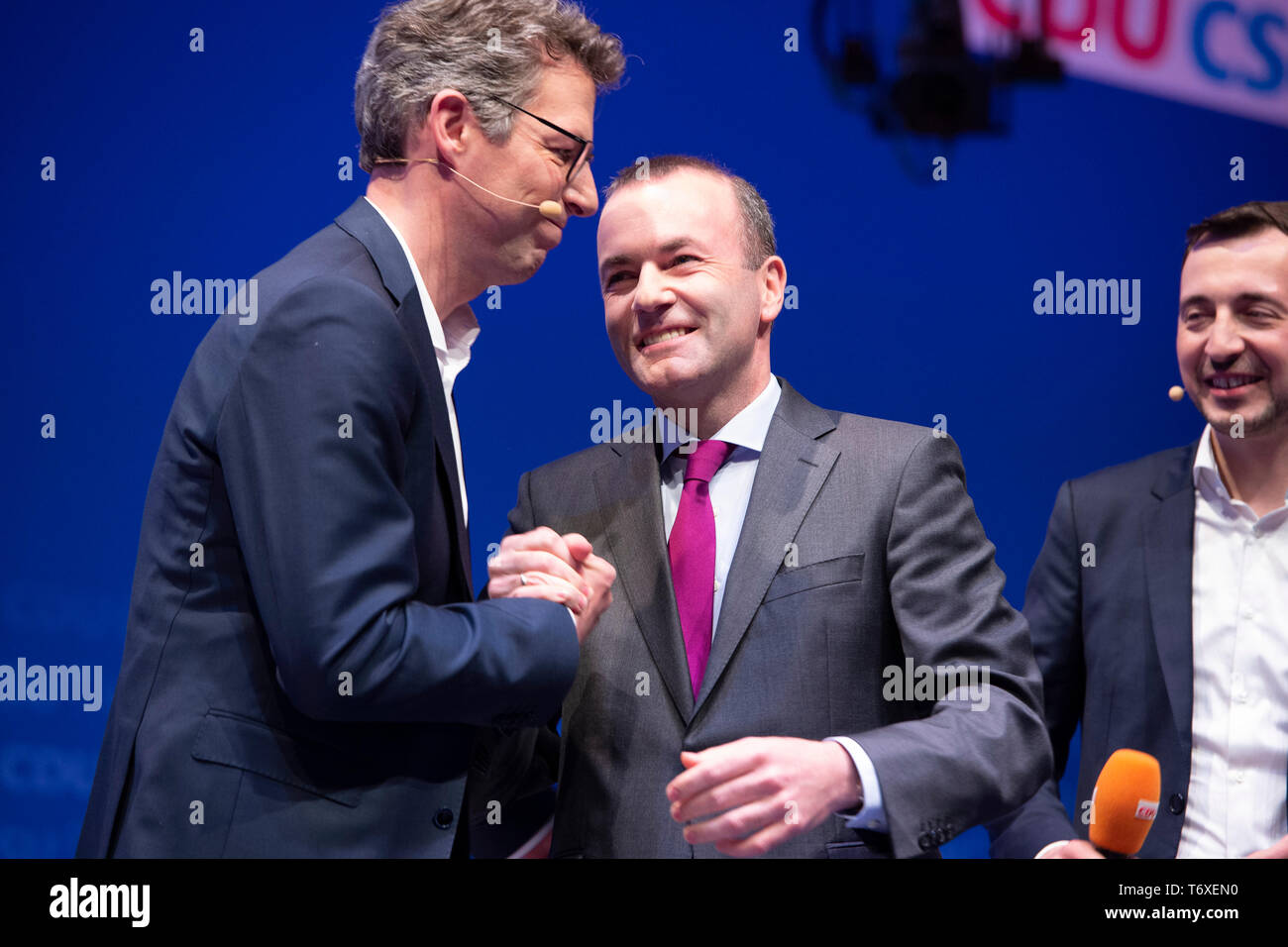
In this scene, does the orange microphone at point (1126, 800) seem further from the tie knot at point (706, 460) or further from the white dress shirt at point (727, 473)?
the tie knot at point (706, 460)

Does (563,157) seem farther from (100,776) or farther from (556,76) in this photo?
(100,776)

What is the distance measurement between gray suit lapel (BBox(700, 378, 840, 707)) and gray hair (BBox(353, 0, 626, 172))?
0.66m

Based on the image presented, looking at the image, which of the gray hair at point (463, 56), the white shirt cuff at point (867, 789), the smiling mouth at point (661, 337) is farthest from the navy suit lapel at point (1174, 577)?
the gray hair at point (463, 56)

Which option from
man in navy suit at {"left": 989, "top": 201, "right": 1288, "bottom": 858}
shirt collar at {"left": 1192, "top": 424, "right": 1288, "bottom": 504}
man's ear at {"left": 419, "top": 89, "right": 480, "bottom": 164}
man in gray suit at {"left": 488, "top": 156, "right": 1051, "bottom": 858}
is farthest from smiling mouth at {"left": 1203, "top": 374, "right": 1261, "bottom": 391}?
man's ear at {"left": 419, "top": 89, "right": 480, "bottom": 164}

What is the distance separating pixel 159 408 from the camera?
121 inches

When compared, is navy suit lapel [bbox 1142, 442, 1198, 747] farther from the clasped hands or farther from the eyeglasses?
the eyeglasses

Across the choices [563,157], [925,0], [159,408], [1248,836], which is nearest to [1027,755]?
[1248,836]

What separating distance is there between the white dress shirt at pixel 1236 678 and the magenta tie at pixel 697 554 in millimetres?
Result: 1071

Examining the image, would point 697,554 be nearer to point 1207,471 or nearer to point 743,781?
point 743,781

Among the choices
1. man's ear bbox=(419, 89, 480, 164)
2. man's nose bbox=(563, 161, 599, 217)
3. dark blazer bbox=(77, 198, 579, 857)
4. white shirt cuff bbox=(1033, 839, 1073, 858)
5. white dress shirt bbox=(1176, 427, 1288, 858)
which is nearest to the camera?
dark blazer bbox=(77, 198, 579, 857)

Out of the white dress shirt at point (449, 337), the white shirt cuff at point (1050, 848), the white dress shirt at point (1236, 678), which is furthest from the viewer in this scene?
the white dress shirt at point (1236, 678)

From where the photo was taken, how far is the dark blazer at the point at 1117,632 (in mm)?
2348

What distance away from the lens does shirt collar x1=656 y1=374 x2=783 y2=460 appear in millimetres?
2072

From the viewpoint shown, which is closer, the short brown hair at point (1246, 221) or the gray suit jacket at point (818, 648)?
the gray suit jacket at point (818, 648)
